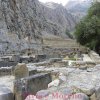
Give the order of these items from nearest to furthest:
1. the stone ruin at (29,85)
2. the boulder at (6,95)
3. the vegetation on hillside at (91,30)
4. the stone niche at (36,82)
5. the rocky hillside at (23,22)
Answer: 1. the boulder at (6,95)
2. the stone ruin at (29,85)
3. the stone niche at (36,82)
4. the vegetation on hillside at (91,30)
5. the rocky hillside at (23,22)

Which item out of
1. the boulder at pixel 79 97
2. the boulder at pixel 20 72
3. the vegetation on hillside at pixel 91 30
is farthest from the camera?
the vegetation on hillside at pixel 91 30

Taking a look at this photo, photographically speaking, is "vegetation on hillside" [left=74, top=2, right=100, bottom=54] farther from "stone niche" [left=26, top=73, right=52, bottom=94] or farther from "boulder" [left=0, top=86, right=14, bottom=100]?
"boulder" [left=0, top=86, right=14, bottom=100]

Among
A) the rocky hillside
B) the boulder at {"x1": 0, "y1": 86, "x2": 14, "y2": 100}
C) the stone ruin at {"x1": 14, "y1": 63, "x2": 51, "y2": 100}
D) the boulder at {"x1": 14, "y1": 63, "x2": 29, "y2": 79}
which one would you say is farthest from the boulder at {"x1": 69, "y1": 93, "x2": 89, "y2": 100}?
the rocky hillside

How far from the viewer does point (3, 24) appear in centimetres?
6384

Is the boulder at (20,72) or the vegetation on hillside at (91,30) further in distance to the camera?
the vegetation on hillside at (91,30)

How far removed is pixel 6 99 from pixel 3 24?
58.4 metres

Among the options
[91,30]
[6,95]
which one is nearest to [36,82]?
[6,95]

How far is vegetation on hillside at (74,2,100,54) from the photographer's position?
36312 mm

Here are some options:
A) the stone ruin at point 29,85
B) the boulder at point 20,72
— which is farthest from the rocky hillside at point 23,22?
the stone ruin at point 29,85

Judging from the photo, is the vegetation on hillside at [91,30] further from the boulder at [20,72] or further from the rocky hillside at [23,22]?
the boulder at [20,72]

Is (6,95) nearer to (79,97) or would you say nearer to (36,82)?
(36,82)

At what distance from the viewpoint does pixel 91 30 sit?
36.4m

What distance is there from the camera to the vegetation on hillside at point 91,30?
36.3 m

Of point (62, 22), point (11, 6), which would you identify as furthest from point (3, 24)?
point (62, 22)
